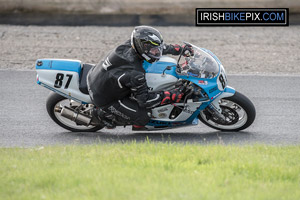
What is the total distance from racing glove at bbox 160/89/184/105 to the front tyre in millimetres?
1333

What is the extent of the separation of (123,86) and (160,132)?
1259mm

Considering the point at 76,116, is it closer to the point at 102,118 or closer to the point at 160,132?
the point at 102,118

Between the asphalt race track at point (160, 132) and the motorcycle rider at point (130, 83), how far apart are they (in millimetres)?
445

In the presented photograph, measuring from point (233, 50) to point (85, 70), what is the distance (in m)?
5.56

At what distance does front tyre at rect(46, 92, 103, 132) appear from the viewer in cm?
776

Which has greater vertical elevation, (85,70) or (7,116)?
(85,70)

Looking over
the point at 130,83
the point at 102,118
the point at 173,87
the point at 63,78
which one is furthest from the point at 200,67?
the point at 63,78

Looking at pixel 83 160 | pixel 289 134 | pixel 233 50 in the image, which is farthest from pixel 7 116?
pixel 233 50

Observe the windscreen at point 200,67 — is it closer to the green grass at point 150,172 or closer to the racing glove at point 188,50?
the racing glove at point 188,50

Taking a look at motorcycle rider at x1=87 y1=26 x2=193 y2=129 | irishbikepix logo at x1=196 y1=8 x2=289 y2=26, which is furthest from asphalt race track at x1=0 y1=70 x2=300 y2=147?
irishbikepix logo at x1=196 y1=8 x2=289 y2=26

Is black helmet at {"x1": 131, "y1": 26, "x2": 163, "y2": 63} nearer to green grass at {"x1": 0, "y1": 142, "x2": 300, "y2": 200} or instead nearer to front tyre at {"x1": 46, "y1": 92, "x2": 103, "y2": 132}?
green grass at {"x1": 0, "y1": 142, "x2": 300, "y2": 200}

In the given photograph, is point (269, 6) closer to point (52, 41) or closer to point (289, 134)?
point (52, 41)

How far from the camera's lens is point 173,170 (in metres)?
5.76

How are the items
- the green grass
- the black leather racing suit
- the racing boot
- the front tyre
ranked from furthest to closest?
the front tyre < the racing boot < the black leather racing suit < the green grass
